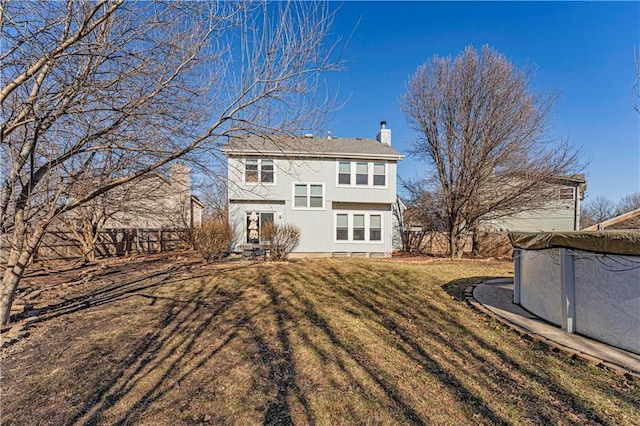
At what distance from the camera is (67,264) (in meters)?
12.2

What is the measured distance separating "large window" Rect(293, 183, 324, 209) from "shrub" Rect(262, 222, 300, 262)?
2.50 metres

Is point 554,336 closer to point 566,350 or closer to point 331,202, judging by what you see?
point 566,350

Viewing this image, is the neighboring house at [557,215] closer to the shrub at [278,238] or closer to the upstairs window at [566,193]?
the upstairs window at [566,193]

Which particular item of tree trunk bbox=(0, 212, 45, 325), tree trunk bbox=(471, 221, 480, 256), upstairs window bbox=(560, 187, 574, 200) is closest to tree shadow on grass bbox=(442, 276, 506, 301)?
tree trunk bbox=(471, 221, 480, 256)

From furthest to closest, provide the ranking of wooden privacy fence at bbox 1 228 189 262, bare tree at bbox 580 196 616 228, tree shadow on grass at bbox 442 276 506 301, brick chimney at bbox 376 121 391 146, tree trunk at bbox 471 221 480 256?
bare tree at bbox 580 196 616 228 < brick chimney at bbox 376 121 391 146 < tree trunk at bbox 471 221 480 256 < wooden privacy fence at bbox 1 228 189 262 < tree shadow on grass at bbox 442 276 506 301

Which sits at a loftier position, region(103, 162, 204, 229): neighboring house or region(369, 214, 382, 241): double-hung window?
region(103, 162, 204, 229): neighboring house

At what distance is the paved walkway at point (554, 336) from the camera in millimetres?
3533

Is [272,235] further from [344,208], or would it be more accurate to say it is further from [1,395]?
[1,395]

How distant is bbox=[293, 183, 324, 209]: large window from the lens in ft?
47.6

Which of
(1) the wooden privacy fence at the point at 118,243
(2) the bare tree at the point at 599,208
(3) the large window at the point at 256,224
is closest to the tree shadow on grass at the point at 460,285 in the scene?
(3) the large window at the point at 256,224

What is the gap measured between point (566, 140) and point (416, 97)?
701 cm

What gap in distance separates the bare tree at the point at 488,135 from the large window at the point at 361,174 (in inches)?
126

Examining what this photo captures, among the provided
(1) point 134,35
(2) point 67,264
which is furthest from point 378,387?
(2) point 67,264

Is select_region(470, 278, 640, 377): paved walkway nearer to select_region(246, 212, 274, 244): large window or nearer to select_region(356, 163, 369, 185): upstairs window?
select_region(356, 163, 369, 185): upstairs window
